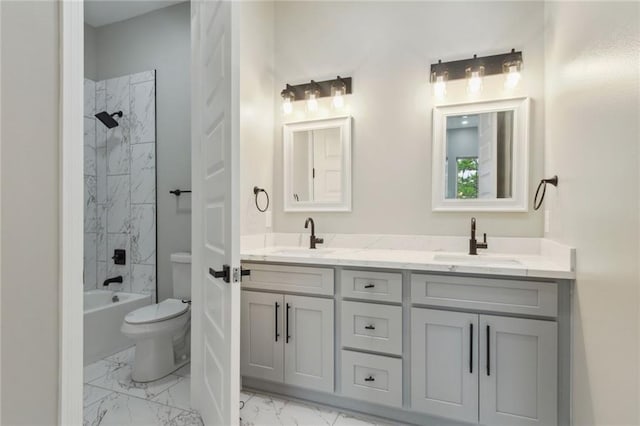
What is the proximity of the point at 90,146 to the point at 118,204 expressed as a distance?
0.63 meters

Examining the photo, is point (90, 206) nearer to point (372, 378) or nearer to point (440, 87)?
point (372, 378)

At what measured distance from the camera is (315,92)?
244 centimetres

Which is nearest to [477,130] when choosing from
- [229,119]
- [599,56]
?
[599,56]

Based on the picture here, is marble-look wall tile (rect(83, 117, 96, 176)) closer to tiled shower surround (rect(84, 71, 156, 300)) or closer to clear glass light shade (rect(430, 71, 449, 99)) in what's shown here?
tiled shower surround (rect(84, 71, 156, 300))

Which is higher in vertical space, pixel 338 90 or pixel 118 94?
pixel 118 94

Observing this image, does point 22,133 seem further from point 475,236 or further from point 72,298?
point 475,236

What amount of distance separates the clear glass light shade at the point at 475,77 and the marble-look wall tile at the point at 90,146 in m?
3.23

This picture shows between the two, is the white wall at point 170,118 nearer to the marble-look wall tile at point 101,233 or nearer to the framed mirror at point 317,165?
the marble-look wall tile at point 101,233

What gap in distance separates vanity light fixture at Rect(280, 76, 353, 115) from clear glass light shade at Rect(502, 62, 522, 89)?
3.32ft

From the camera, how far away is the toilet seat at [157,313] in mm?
2076

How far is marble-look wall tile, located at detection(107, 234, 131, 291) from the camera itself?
292 centimetres

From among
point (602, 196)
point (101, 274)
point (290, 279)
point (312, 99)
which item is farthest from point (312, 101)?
point (101, 274)

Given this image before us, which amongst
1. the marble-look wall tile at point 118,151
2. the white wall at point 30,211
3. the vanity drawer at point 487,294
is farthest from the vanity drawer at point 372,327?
the marble-look wall tile at point 118,151

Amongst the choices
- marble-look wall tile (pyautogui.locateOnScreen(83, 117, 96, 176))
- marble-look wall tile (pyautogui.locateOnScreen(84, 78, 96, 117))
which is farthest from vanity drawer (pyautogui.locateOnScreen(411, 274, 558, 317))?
marble-look wall tile (pyautogui.locateOnScreen(84, 78, 96, 117))
